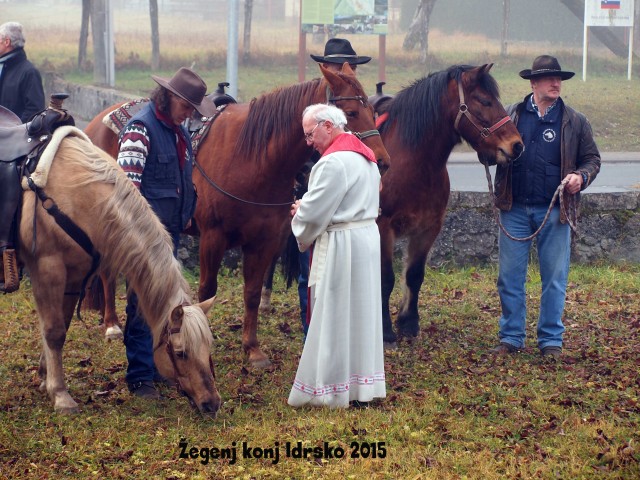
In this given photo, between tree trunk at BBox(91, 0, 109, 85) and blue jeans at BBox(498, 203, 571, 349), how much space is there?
54.7 ft

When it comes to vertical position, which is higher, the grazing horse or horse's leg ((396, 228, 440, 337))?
the grazing horse

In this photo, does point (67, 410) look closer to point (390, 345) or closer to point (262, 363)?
point (262, 363)

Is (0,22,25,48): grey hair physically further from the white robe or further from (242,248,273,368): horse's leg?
the white robe

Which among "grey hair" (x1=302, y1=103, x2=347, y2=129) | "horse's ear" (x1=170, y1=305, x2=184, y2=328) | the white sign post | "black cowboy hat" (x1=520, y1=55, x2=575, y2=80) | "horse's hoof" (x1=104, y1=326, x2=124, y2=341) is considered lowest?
"horse's hoof" (x1=104, y1=326, x2=124, y2=341)

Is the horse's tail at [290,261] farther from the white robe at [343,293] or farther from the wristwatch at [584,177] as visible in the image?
the wristwatch at [584,177]

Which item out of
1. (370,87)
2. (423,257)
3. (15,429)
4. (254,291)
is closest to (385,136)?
(423,257)

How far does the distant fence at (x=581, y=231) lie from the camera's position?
9.40 m

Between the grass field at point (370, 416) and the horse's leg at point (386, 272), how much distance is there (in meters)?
0.16

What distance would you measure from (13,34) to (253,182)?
295 centimetres

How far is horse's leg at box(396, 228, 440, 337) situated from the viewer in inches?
288

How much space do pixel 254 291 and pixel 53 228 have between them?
1860mm

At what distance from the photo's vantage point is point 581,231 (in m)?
9.45

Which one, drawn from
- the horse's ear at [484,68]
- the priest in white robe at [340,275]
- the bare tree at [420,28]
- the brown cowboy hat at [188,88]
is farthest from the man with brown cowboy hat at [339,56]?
the bare tree at [420,28]

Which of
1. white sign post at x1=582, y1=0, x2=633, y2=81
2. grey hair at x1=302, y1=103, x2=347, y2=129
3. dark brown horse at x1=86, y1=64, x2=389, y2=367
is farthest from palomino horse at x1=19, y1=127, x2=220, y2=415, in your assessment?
white sign post at x1=582, y1=0, x2=633, y2=81
